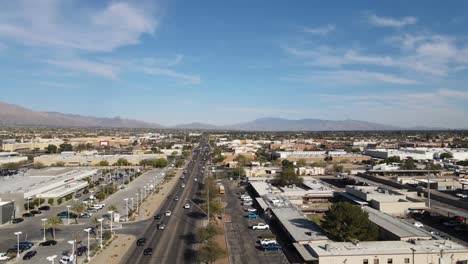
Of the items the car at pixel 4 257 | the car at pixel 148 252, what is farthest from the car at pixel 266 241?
the car at pixel 4 257

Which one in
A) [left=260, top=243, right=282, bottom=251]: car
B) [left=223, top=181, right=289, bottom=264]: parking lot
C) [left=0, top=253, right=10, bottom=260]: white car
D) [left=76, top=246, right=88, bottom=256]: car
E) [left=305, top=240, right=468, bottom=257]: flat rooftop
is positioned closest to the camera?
[left=305, top=240, right=468, bottom=257]: flat rooftop

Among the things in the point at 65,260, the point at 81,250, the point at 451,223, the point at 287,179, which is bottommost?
the point at 81,250

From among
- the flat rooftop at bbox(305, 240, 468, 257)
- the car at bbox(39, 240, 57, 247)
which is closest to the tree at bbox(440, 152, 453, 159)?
the flat rooftop at bbox(305, 240, 468, 257)

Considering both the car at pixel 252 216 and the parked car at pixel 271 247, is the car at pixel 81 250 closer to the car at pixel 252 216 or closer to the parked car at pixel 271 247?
the parked car at pixel 271 247

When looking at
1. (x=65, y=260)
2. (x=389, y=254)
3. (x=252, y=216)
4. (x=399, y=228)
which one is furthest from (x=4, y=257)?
(x=399, y=228)

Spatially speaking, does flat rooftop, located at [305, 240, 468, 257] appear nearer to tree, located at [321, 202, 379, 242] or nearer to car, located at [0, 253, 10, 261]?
tree, located at [321, 202, 379, 242]

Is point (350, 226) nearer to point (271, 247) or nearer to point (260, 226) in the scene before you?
point (271, 247)
